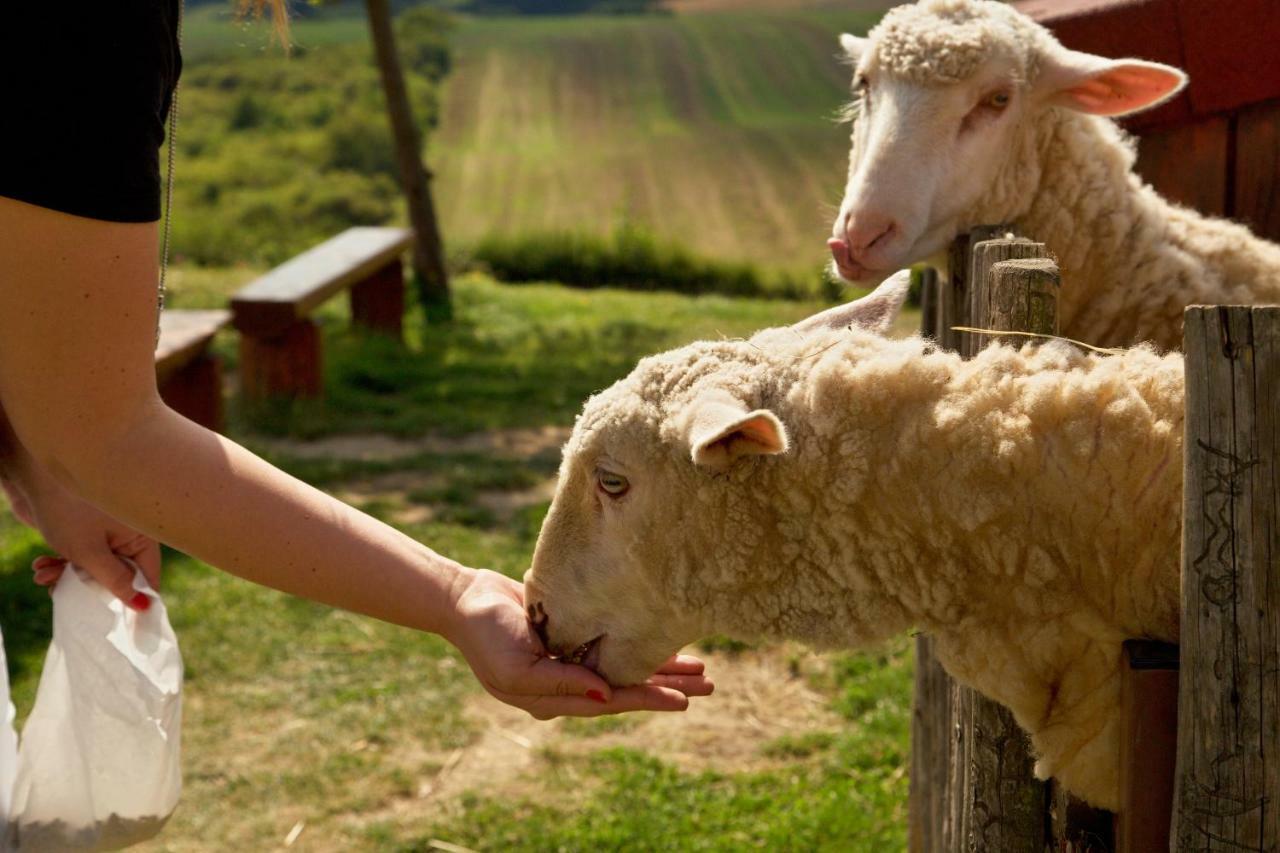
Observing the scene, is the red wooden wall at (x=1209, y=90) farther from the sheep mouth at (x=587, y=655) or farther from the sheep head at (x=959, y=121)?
the sheep mouth at (x=587, y=655)

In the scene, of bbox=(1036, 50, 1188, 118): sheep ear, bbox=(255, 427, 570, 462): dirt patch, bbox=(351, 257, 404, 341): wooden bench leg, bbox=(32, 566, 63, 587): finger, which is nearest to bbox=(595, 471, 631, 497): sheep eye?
bbox=(32, 566, 63, 587): finger

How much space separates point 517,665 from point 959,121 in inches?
82.3

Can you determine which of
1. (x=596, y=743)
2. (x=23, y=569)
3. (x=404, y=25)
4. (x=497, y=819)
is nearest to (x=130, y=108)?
(x=497, y=819)

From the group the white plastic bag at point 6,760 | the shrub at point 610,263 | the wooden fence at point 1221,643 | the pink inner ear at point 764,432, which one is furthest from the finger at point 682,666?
the shrub at point 610,263

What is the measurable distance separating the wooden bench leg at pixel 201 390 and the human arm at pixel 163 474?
536 cm

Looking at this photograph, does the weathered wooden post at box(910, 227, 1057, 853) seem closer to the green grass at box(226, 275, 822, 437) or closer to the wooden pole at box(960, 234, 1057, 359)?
the wooden pole at box(960, 234, 1057, 359)

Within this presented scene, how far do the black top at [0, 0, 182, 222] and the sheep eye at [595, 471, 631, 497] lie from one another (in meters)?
0.84

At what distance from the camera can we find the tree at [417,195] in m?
10.6

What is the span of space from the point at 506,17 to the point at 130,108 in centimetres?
1844

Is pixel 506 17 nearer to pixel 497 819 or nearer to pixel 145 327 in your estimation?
pixel 497 819

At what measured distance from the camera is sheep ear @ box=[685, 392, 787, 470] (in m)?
1.87

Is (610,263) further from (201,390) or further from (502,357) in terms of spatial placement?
(201,390)

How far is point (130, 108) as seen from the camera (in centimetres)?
175

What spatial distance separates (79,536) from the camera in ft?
8.48
